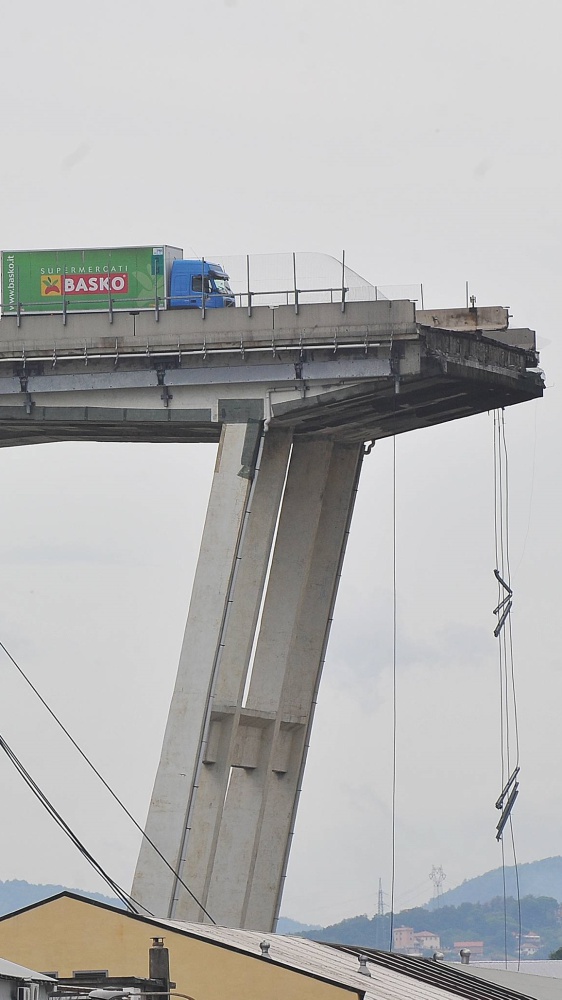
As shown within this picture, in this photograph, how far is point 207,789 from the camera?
58.1m

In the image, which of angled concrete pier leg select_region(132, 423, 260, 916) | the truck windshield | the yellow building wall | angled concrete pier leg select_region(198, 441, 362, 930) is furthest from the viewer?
angled concrete pier leg select_region(198, 441, 362, 930)

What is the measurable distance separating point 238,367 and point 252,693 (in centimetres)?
1124

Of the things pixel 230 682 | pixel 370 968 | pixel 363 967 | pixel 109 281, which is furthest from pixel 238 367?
pixel 363 967

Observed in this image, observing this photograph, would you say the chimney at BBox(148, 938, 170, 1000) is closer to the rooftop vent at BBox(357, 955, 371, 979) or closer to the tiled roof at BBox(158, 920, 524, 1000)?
the tiled roof at BBox(158, 920, 524, 1000)

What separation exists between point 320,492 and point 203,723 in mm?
9633

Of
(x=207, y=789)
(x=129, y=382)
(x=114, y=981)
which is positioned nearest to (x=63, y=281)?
(x=129, y=382)

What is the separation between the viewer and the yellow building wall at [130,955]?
38.7 m

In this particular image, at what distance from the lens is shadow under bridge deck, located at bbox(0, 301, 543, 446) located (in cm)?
5612

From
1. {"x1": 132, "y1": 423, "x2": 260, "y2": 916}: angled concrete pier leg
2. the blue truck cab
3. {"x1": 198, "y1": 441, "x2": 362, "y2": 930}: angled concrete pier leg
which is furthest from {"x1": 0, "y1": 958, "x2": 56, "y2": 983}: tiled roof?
the blue truck cab

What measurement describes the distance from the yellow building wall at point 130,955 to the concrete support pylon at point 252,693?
587 inches

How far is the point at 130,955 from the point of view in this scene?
40.2m

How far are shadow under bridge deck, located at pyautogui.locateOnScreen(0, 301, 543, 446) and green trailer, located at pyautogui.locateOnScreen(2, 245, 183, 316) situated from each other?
627 mm

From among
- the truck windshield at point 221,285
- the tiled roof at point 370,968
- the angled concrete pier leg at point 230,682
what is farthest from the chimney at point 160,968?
the truck windshield at point 221,285

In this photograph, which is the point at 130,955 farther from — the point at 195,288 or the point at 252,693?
the point at 195,288
